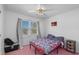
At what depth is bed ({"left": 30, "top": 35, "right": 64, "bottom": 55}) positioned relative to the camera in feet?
4.37

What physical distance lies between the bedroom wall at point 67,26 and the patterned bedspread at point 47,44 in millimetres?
137

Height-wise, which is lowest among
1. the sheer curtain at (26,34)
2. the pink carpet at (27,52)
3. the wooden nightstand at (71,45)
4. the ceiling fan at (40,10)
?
the pink carpet at (27,52)

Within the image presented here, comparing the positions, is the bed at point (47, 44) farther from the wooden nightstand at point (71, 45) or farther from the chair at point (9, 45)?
the chair at point (9, 45)

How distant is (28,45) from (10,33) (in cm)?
32

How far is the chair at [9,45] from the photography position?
1.33 meters

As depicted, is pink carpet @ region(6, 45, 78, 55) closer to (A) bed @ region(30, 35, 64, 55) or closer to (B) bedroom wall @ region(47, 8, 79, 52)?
(A) bed @ region(30, 35, 64, 55)

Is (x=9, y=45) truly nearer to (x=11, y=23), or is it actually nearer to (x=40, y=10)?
(x=11, y=23)

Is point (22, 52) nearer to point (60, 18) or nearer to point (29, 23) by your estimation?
point (29, 23)

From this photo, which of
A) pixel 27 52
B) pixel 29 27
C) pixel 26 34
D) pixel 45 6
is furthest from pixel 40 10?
pixel 27 52

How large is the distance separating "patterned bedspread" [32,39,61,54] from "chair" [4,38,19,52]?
0.29 metres

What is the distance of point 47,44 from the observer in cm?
136

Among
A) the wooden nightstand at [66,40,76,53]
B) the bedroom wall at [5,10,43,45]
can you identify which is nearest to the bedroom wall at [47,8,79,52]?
the wooden nightstand at [66,40,76,53]

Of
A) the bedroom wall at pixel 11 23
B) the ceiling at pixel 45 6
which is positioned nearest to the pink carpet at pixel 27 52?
the bedroom wall at pixel 11 23
